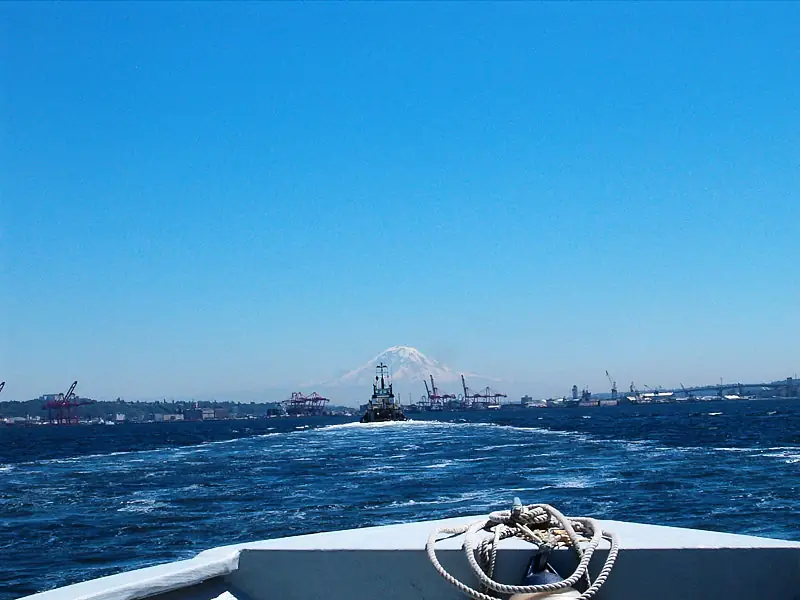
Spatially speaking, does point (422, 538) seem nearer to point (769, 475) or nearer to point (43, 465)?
point (769, 475)

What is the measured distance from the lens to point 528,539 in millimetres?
3680

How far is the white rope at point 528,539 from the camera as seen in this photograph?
3346 millimetres

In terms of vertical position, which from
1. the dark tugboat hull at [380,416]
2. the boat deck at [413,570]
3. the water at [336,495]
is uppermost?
the dark tugboat hull at [380,416]

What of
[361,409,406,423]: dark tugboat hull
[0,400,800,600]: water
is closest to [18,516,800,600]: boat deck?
[0,400,800,600]: water

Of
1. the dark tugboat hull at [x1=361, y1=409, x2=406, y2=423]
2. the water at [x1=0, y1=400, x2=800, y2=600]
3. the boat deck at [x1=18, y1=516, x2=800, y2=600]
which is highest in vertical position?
the dark tugboat hull at [x1=361, y1=409, x2=406, y2=423]

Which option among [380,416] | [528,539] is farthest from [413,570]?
[380,416]

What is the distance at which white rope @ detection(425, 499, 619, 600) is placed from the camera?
3.35 metres

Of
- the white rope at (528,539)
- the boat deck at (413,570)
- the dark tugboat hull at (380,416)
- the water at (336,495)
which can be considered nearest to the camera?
the white rope at (528,539)

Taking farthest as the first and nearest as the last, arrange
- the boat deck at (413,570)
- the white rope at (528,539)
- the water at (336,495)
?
the water at (336,495) → the boat deck at (413,570) → the white rope at (528,539)

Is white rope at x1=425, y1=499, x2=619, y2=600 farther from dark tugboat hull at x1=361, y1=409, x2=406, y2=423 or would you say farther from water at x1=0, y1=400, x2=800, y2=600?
dark tugboat hull at x1=361, y1=409, x2=406, y2=423

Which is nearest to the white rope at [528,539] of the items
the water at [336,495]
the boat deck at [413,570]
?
the boat deck at [413,570]

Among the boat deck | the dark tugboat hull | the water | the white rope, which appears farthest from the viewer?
the dark tugboat hull

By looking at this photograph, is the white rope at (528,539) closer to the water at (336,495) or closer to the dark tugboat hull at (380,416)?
the water at (336,495)

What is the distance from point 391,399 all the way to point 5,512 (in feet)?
301
